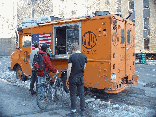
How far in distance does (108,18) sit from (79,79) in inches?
92.0

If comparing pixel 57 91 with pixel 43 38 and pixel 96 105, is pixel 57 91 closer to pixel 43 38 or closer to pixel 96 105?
pixel 96 105

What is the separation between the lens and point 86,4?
30.8 metres

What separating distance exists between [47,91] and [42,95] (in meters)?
0.20

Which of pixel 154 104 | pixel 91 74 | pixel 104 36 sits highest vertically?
pixel 104 36

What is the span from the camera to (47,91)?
584cm

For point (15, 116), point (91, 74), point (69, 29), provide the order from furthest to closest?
1. point (69, 29)
2. point (91, 74)
3. point (15, 116)

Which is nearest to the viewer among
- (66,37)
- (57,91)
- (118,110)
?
(118,110)

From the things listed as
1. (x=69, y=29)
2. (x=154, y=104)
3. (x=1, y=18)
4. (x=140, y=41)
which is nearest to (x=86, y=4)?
(x=140, y=41)

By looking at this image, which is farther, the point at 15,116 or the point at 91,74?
the point at 91,74

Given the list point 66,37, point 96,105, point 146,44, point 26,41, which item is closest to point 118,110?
point 96,105

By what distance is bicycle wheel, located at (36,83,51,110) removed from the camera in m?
5.66

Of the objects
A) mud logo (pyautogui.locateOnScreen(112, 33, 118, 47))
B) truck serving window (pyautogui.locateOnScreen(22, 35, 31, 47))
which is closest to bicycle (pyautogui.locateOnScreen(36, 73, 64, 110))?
mud logo (pyautogui.locateOnScreen(112, 33, 118, 47))

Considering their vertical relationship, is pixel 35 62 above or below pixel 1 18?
below

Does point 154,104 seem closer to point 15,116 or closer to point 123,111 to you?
point 123,111
